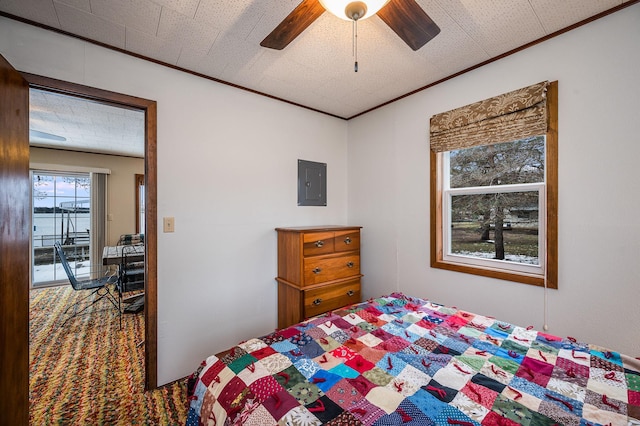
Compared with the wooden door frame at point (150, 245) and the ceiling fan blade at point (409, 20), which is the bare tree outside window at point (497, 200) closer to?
the ceiling fan blade at point (409, 20)

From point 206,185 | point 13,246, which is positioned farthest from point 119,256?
point 13,246

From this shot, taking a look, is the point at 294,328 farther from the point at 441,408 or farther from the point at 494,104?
the point at 494,104

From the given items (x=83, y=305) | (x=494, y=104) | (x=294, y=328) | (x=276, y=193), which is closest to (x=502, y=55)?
(x=494, y=104)

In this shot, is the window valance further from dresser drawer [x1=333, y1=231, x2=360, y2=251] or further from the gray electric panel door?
the gray electric panel door

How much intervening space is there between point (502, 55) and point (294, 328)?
241 cm

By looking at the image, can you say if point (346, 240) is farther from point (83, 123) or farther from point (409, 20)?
point (83, 123)

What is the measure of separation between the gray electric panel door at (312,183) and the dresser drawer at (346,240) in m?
0.55

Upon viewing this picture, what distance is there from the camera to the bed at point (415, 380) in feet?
2.91

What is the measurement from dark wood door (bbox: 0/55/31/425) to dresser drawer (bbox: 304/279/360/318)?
178 centimetres

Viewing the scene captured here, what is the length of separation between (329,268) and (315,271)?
0.18 metres

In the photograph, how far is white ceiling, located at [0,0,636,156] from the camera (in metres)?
1.53

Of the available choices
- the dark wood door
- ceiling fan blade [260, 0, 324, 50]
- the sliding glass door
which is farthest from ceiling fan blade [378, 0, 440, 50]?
the sliding glass door

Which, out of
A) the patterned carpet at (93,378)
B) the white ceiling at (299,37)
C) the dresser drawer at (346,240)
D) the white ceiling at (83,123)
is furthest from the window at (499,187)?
the white ceiling at (83,123)

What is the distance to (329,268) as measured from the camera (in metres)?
2.61
